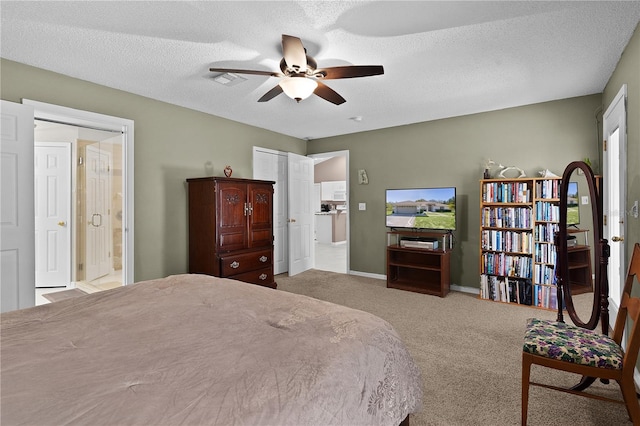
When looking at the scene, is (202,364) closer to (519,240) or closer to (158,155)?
(158,155)

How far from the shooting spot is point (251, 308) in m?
1.58

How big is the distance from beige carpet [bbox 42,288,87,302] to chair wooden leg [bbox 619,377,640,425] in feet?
17.6

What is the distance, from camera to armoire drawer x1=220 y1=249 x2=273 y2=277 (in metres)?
3.70

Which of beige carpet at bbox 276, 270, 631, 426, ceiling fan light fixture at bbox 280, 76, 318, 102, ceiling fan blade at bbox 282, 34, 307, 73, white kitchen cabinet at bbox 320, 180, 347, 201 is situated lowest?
beige carpet at bbox 276, 270, 631, 426

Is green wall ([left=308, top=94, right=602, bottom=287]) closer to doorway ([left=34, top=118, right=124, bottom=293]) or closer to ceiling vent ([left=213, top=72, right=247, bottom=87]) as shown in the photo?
ceiling vent ([left=213, top=72, right=247, bottom=87])

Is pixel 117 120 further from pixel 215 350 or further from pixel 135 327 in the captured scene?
pixel 215 350

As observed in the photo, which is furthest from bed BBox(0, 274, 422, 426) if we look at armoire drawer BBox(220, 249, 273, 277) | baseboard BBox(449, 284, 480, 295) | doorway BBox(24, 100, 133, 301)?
baseboard BBox(449, 284, 480, 295)

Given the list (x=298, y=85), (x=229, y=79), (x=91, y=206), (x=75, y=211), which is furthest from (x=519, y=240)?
(x=75, y=211)

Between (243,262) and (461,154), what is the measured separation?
3.32 m

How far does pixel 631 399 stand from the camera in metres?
1.47

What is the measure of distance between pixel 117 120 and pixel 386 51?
2.82 m

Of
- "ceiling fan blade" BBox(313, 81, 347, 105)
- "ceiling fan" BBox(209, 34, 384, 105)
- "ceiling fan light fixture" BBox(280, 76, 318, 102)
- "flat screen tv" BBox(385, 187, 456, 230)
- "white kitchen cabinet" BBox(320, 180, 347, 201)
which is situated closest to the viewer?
"ceiling fan" BBox(209, 34, 384, 105)

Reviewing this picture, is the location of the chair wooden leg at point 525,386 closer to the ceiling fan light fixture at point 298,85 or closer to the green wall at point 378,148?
the green wall at point 378,148

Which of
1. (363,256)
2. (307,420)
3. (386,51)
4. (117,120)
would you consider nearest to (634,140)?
(386,51)
